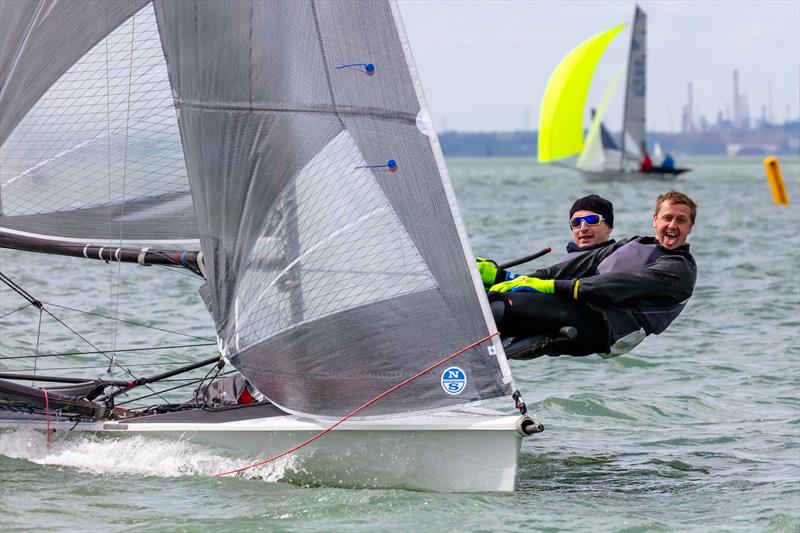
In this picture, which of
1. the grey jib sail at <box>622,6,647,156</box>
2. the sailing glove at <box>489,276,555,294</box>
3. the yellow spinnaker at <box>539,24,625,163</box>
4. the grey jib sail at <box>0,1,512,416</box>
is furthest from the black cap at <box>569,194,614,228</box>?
the grey jib sail at <box>622,6,647,156</box>

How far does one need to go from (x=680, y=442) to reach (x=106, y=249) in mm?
3234

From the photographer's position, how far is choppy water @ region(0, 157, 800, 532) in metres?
5.23

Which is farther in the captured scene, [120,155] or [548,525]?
[120,155]

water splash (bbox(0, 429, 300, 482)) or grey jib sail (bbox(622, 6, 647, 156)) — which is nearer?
water splash (bbox(0, 429, 300, 482))

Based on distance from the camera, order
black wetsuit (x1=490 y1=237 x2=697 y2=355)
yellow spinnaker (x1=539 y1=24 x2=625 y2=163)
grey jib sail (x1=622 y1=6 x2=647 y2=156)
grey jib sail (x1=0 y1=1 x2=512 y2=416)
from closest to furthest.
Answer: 1. grey jib sail (x1=0 y1=1 x2=512 y2=416)
2. black wetsuit (x1=490 y1=237 x2=697 y2=355)
3. yellow spinnaker (x1=539 y1=24 x2=625 y2=163)
4. grey jib sail (x1=622 y1=6 x2=647 y2=156)

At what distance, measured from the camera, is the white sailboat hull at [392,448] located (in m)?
5.30

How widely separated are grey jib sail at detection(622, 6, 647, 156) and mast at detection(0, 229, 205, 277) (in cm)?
3890

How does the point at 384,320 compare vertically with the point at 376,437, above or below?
above

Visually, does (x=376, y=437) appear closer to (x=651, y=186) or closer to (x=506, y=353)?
(x=506, y=353)

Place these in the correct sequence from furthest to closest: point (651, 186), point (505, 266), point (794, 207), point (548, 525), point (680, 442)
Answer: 1. point (651, 186)
2. point (794, 207)
3. point (680, 442)
4. point (505, 266)
5. point (548, 525)

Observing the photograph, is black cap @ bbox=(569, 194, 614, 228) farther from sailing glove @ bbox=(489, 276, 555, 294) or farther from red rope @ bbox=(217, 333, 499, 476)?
red rope @ bbox=(217, 333, 499, 476)

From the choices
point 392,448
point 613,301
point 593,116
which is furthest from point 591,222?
point 593,116

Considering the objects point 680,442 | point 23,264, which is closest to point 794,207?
point 23,264

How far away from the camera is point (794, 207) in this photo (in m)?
29.7
